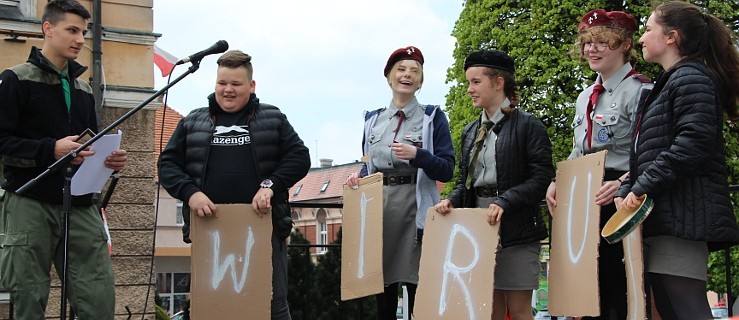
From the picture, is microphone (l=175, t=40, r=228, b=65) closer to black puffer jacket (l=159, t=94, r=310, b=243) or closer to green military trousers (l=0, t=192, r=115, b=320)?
black puffer jacket (l=159, t=94, r=310, b=243)

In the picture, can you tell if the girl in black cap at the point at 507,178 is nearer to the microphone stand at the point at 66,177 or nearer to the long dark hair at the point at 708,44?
the long dark hair at the point at 708,44

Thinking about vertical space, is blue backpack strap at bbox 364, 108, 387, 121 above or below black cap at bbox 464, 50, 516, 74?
below

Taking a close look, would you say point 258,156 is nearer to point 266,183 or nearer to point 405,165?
point 266,183

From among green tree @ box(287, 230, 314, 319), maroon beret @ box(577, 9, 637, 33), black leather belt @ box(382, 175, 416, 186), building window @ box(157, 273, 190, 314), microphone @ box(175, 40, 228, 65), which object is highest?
maroon beret @ box(577, 9, 637, 33)

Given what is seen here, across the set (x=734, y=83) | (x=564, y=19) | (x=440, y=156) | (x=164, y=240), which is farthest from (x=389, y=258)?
(x=164, y=240)

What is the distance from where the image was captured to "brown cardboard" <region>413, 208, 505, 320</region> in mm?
4723

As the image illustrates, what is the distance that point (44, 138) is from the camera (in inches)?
184

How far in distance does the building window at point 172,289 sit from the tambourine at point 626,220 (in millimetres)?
47236

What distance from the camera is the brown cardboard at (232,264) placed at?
4.91m

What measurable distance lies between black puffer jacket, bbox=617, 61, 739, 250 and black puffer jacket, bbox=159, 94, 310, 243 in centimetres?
184

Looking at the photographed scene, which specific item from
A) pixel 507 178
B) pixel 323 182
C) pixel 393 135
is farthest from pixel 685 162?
pixel 323 182

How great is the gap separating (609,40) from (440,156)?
1175mm

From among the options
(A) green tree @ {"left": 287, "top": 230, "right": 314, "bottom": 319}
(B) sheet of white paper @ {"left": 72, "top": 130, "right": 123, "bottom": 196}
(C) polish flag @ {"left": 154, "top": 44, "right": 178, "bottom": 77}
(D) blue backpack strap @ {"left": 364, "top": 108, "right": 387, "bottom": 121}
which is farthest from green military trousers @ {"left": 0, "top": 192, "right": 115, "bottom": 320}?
(C) polish flag @ {"left": 154, "top": 44, "right": 178, "bottom": 77}

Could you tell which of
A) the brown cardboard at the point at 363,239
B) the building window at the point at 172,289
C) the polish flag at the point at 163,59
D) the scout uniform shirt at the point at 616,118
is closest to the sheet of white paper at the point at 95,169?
the brown cardboard at the point at 363,239
